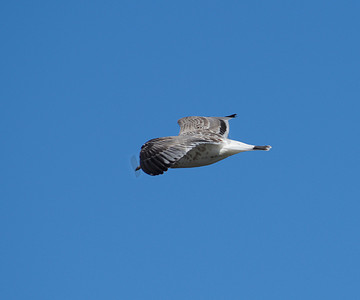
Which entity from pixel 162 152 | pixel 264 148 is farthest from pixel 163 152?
pixel 264 148

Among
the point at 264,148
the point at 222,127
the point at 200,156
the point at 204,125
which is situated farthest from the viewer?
the point at 204,125

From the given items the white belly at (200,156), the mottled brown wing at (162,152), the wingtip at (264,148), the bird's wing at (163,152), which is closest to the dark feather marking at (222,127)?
the wingtip at (264,148)

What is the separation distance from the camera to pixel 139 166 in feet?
59.0

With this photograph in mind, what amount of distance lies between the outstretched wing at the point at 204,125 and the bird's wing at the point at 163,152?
287cm

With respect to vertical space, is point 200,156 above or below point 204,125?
below

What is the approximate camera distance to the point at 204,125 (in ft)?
76.7

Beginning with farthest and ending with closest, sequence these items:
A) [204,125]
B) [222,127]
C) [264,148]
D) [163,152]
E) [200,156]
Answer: [204,125] < [222,127] < [264,148] < [200,156] < [163,152]

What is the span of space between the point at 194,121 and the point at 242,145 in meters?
4.42

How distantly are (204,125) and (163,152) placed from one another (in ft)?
19.2

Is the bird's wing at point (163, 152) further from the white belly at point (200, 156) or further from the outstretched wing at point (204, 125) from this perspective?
the outstretched wing at point (204, 125)

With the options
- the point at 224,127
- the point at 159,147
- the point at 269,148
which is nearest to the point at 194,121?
the point at 224,127

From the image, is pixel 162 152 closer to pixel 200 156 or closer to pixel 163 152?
pixel 163 152

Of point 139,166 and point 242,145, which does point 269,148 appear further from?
point 139,166

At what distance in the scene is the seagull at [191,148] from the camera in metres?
17.5
